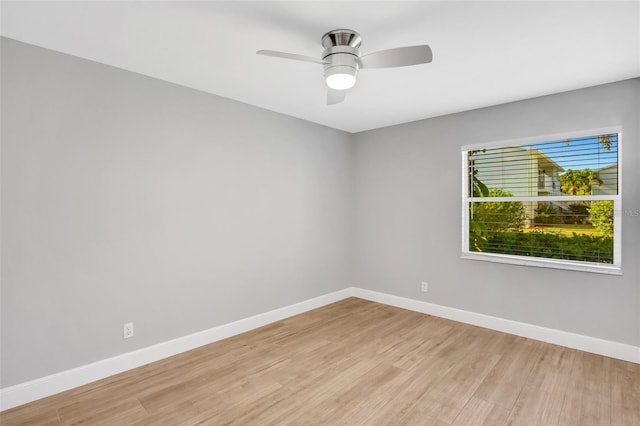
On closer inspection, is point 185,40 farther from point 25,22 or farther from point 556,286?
point 556,286

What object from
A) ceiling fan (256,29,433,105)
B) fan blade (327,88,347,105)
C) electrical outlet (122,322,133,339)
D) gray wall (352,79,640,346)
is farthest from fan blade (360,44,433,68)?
electrical outlet (122,322,133,339)

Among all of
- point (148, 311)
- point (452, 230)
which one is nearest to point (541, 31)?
point (452, 230)

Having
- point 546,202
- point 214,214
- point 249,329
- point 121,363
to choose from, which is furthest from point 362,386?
point 546,202

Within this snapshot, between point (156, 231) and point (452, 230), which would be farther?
point (452, 230)

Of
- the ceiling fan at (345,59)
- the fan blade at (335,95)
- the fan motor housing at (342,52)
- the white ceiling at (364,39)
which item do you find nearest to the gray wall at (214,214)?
the white ceiling at (364,39)

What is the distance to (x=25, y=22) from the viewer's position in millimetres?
1958

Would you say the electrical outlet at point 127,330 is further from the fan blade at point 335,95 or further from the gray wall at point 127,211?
the fan blade at point 335,95

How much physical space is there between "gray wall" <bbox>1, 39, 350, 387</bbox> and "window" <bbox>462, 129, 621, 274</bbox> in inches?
86.8

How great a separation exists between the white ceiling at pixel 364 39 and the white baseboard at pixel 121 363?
2330 millimetres

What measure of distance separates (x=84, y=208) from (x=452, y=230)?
3.65 metres

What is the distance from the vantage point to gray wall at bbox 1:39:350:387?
219 cm

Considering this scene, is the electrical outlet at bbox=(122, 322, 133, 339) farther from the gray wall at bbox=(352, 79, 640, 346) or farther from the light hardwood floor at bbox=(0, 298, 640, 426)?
the gray wall at bbox=(352, 79, 640, 346)

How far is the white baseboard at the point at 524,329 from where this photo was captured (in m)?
2.83

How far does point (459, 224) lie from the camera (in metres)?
3.78
